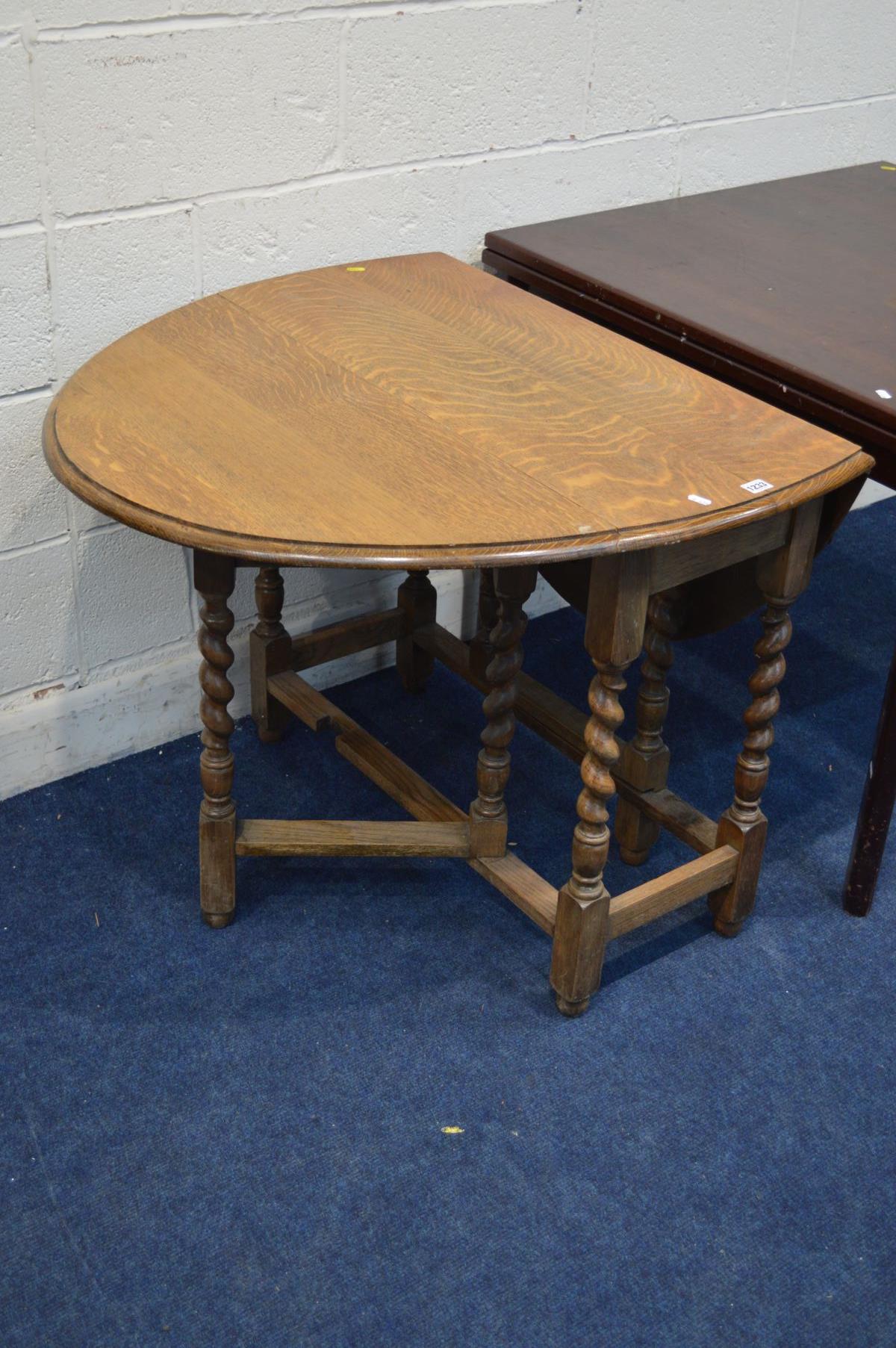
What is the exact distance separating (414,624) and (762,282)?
2.67ft

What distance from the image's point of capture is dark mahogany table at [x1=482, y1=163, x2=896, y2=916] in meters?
1.85

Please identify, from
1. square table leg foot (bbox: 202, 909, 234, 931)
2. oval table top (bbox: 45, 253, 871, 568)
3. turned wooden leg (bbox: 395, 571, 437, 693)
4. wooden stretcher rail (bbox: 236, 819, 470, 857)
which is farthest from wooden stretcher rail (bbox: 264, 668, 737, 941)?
oval table top (bbox: 45, 253, 871, 568)

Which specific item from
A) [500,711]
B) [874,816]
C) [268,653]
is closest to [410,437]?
[500,711]

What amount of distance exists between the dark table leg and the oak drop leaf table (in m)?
0.17

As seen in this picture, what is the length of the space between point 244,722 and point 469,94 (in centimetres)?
111

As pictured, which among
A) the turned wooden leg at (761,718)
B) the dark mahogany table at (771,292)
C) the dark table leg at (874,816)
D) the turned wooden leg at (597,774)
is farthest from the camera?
the dark table leg at (874,816)

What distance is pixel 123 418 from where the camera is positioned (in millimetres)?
1697

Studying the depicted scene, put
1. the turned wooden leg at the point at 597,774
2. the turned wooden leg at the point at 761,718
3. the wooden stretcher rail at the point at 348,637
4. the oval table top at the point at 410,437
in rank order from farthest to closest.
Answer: the wooden stretcher rail at the point at 348,637 < the turned wooden leg at the point at 761,718 < the turned wooden leg at the point at 597,774 < the oval table top at the point at 410,437

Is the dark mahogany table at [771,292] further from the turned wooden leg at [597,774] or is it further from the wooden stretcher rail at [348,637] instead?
the wooden stretcher rail at [348,637]

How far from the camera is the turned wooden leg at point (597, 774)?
5.27 ft

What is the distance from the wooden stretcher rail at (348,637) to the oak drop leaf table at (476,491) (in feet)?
0.39

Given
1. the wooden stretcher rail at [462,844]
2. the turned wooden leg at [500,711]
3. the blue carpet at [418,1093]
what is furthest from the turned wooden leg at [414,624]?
the turned wooden leg at [500,711]

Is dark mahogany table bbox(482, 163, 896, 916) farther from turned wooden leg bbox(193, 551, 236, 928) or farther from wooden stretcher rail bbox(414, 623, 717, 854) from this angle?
turned wooden leg bbox(193, 551, 236, 928)

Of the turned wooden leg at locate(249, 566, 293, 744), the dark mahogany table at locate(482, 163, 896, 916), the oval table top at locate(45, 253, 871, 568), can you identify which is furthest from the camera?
the turned wooden leg at locate(249, 566, 293, 744)
